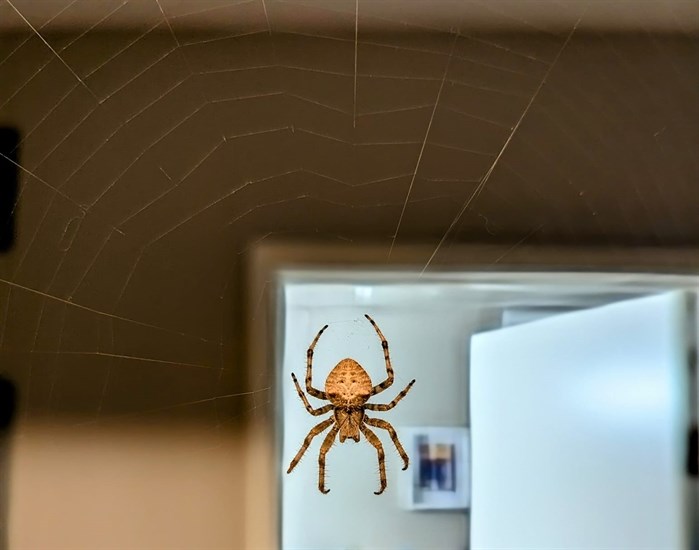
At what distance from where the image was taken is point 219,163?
920 millimetres

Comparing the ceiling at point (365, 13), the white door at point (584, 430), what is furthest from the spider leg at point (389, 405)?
the ceiling at point (365, 13)

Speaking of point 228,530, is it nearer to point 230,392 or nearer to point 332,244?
point 230,392

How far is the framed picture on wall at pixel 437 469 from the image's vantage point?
852mm

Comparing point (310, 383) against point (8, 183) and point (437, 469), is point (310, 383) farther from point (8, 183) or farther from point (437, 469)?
point (8, 183)

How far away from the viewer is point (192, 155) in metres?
0.91

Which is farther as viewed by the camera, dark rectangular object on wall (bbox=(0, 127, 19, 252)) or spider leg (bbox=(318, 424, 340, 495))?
dark rectangular object on wall (bbox=(0, 127, 19, 252))

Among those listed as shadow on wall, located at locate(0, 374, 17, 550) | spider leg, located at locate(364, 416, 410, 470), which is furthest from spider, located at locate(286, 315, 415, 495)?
shadow on wall, located at locate(0, 374, 17, 550)

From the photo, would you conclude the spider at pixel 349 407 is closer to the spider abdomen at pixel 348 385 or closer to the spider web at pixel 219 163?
the spider abdomen at pixel 348 385

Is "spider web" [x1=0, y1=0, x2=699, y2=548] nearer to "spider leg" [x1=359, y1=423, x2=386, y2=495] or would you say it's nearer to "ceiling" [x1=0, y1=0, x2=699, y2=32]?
"ceiling" [x1=0, y1=0, x2=699, y2=32]

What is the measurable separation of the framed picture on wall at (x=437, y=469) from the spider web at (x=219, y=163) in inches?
10.1

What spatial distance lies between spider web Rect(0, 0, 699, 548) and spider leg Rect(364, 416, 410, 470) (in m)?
0.19

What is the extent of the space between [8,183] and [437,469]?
84 centimetres

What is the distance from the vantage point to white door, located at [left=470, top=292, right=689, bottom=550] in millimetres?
801

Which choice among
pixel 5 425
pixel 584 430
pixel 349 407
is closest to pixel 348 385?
pixel 349 407
